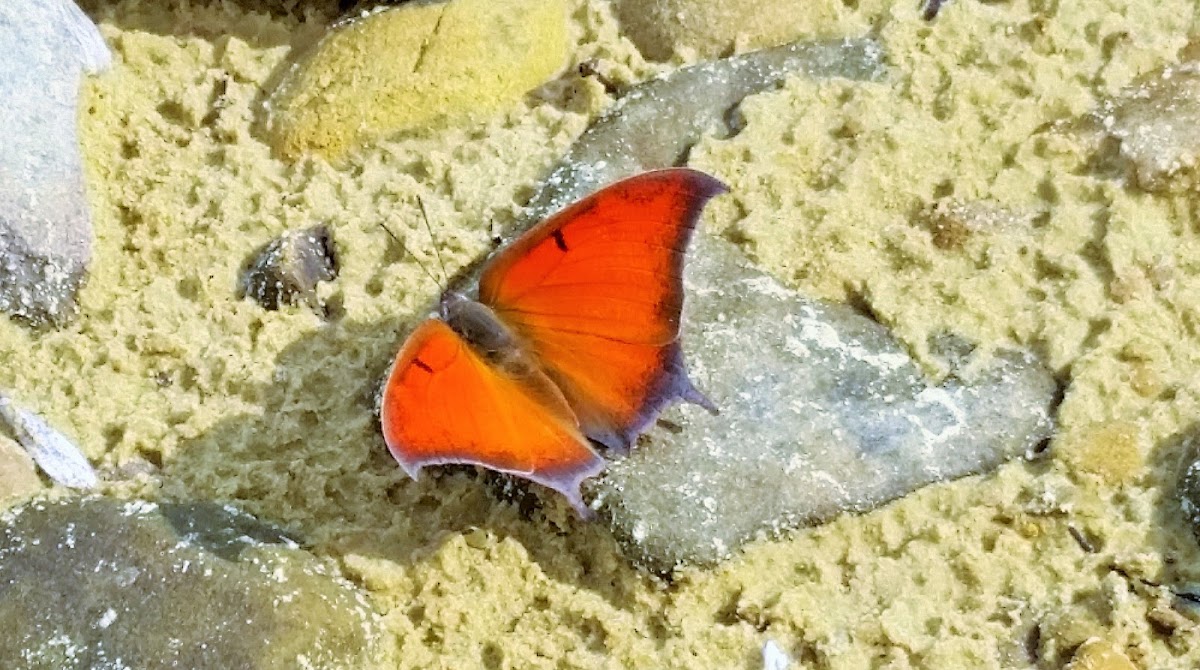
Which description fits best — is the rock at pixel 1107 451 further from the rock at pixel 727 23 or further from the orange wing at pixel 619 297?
the rock at pixel 727 23

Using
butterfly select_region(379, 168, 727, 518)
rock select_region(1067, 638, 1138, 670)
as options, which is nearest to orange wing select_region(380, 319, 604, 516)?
butterfly select_region(379, 168, 727, 518)

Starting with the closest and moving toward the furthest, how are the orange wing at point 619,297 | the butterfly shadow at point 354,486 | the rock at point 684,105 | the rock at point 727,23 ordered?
the orange wing at point 619,297 < the butterfly shadow at point 354,486 < the rock at point 684,105 < the rock at point 727,23

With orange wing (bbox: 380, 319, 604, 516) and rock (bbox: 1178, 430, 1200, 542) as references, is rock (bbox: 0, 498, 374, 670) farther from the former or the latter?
rock (bbox: 1178, 430, 1200, 542)

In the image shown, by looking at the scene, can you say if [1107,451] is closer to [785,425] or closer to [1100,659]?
[1100,659]

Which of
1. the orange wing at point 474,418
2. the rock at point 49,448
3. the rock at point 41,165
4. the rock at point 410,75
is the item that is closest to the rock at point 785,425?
the orange wing at point 474,418

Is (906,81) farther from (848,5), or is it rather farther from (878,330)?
(878,330)

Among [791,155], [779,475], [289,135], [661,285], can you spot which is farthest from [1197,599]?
[289,135]
